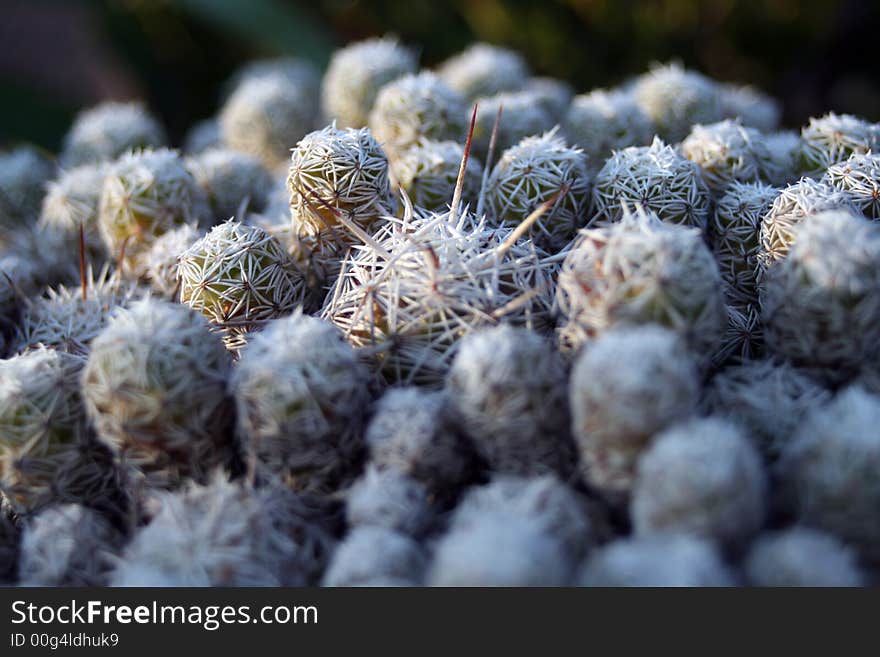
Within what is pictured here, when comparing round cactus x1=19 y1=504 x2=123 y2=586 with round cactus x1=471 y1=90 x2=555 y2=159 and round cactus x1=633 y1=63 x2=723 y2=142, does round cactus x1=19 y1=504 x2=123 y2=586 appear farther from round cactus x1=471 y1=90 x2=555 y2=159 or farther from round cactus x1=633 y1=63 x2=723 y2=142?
round cactus x1=633 y1=63 x2=723 y2=142

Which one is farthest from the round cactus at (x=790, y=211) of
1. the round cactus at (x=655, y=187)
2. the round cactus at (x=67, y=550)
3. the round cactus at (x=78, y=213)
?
the round cactus at (x=78, y=213)

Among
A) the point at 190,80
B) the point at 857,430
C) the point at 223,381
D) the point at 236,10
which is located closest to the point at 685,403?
the point at 857,430

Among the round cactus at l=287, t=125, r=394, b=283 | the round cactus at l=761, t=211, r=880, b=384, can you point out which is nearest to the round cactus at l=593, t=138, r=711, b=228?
the round cactus at l=761, t=211, r=880, b=384

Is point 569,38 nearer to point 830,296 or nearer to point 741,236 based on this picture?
point 741,236

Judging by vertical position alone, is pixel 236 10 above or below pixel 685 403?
above

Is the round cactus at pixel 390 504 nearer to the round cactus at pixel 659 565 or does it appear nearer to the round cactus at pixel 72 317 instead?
the round cactus at pixel 659 565

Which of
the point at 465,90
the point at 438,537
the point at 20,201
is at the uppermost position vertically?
the point at 465,90

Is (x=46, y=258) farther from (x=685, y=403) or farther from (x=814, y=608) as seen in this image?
(x=814, y=608)
